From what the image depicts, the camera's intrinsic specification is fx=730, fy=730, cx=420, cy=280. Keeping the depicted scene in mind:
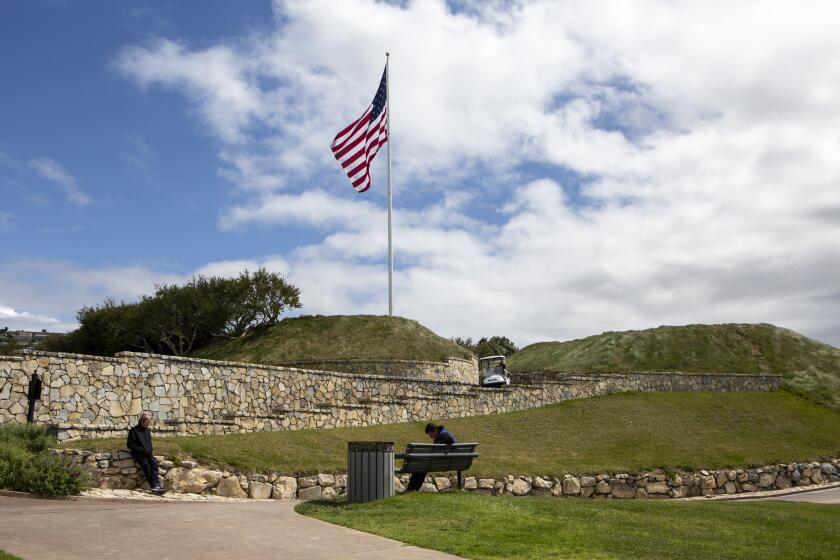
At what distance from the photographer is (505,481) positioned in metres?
17.9

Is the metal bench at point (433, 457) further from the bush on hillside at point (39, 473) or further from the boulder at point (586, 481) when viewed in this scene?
the boulder at point (586, 481)

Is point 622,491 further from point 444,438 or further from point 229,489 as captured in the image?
point 229,489

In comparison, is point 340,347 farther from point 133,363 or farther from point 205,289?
point 133,363

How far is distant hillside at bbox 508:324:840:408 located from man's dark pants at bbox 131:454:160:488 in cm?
3015

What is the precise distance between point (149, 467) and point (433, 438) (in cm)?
585

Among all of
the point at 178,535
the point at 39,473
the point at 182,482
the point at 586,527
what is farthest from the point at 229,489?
the point at 586,527

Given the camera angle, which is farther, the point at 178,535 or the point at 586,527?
the point at 586,527

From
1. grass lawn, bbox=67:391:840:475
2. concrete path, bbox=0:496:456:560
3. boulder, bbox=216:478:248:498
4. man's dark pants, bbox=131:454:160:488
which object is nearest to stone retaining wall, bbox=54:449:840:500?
boulder, bbox=216:478:248:498

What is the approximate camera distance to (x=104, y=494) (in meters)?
14.0

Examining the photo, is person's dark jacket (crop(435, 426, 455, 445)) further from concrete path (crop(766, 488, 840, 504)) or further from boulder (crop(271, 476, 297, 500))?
concrete path (crop(766, 488, 840, 504))

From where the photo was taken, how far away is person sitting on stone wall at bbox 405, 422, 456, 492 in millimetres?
→ 13805

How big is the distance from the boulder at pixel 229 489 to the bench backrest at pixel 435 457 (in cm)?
392

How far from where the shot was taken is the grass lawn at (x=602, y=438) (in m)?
17.0

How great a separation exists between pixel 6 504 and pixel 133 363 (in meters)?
10.1
